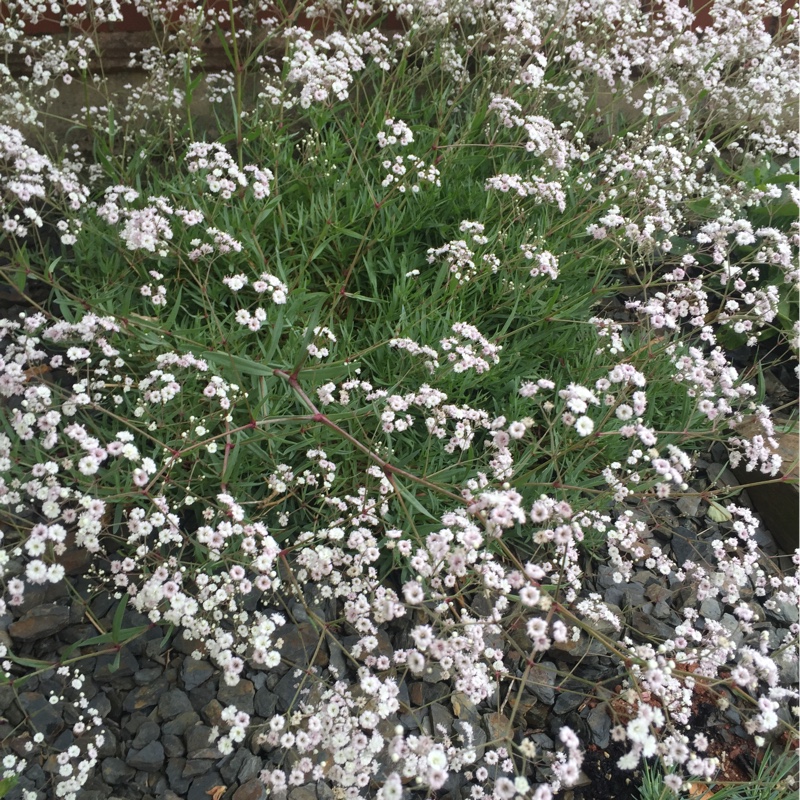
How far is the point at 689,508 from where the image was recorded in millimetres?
3627

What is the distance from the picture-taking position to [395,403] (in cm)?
255

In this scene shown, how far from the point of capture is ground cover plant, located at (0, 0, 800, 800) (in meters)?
2.27

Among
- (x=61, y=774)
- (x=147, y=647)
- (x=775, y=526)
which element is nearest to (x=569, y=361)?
(x=775, y=526)

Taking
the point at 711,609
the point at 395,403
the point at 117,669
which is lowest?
the point at 117,669

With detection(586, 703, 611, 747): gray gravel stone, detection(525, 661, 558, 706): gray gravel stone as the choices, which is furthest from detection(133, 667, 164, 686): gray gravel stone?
detection(586, 703, 611, 747): gray gravel stone

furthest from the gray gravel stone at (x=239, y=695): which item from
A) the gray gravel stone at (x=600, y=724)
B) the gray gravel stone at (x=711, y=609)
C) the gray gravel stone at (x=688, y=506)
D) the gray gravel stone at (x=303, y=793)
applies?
the gray gravel stone at (x=688, y=506)

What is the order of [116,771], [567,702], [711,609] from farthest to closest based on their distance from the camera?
[711,609] → [567,702] → [116,771]

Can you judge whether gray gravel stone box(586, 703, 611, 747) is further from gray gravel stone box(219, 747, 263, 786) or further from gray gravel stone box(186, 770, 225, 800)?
gray gravel stone box(186, 770, 225, 800)

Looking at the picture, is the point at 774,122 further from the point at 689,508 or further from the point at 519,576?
the point at 519,576

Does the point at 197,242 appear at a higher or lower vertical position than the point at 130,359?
higher

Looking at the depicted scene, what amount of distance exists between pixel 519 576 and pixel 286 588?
1.18 metres

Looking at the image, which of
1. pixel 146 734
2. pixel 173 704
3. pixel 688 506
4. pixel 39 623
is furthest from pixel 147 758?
pixel 688 506

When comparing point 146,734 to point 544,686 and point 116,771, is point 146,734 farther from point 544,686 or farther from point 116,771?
point 544,686

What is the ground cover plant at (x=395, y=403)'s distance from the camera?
2.27 metres
